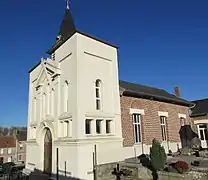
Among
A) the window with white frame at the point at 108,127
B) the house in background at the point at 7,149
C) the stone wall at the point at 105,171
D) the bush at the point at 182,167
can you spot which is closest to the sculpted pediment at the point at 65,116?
the window with white frame at the point at 108,127

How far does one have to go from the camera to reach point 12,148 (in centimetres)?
5003

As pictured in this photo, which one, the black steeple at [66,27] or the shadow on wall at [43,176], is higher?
the black steeple at [66,27]

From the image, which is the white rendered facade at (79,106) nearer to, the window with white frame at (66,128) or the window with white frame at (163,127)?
the window with white frame at (66,128)

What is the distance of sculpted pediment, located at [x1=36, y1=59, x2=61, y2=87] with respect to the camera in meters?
14.0

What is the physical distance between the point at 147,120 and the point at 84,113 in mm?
6944

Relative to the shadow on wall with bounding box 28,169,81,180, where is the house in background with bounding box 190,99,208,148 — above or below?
above

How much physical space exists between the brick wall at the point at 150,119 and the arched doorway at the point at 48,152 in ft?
17.9

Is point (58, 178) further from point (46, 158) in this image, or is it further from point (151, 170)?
point (151, 170)

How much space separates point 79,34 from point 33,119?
885 centimetres

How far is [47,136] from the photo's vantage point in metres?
14.9

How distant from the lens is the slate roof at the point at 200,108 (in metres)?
21.5

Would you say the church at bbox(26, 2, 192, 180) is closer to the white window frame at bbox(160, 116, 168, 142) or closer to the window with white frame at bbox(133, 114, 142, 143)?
the window with white frame at bbox(133, 114, 142, 143)

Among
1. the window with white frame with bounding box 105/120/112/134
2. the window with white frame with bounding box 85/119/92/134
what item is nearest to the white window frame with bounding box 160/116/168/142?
the window with white frame with bounding box 105/120/112/134

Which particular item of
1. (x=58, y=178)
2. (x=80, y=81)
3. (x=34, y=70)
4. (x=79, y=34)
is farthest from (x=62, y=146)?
(x=34, y=70)
